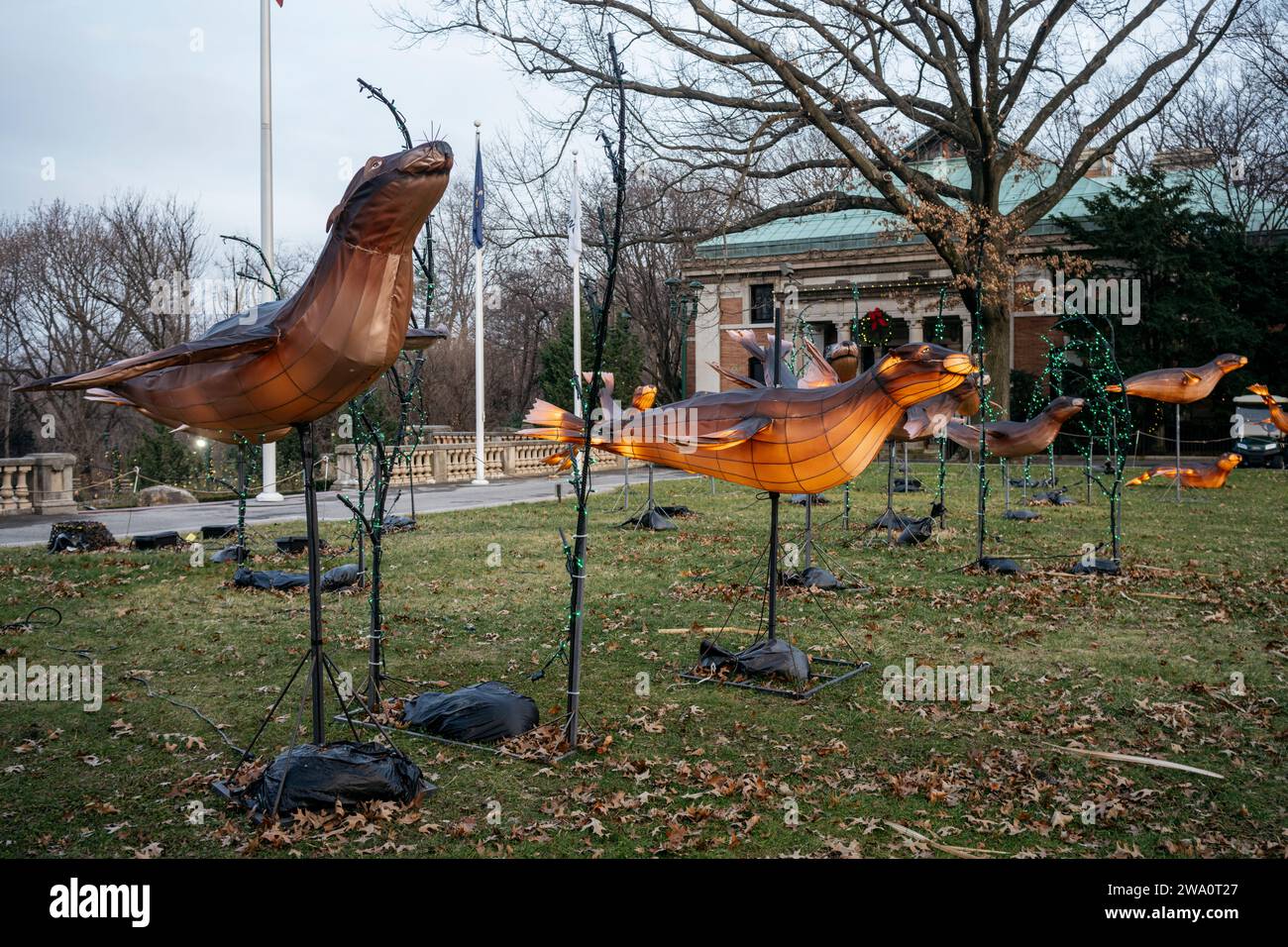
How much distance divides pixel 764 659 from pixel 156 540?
1180 centimetres

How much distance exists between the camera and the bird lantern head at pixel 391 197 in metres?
4.93

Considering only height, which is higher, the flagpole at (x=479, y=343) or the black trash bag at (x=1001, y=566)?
the flagpole at (x=479, y=343)

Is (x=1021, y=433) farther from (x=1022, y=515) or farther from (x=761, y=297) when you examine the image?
(x=761, y=297)

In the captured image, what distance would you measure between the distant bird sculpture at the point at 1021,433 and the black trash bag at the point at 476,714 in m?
12.6

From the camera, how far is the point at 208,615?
11070 mm

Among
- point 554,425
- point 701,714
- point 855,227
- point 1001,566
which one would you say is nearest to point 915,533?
point 1001,566

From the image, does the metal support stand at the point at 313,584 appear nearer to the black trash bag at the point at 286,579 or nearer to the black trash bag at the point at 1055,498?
the black trash bag at the point at 286,579

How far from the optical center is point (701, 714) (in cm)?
758

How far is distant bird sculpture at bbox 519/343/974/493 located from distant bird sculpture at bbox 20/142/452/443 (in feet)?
7.35

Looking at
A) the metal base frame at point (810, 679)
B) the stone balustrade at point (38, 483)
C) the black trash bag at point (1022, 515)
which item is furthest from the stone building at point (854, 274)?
the metal base frame at point (810, 679)

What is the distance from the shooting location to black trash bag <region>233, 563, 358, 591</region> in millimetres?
12484

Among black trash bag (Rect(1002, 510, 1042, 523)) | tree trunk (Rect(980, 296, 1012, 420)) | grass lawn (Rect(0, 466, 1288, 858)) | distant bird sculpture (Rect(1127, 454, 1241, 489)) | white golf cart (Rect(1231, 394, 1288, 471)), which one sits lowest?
grass lawn (Rect(0, 466, 1288, 858))

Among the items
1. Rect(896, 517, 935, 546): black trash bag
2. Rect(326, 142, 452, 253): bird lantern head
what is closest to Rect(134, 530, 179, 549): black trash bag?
Rect(896, 517, 935, 546): black trash bag

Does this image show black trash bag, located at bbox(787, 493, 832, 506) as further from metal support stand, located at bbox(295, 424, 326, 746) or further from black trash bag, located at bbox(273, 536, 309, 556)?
metal support stand, located at bbox(295, 424, 326, 746)
